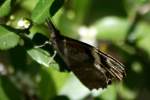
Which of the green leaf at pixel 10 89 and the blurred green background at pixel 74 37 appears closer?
the blurred green background at pixel 74 37

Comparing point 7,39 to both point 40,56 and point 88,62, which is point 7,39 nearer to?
point 40,56

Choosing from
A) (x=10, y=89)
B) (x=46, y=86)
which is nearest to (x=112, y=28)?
(x=46, y=86)

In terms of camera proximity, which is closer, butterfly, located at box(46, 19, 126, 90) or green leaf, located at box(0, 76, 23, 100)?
butterfly, located at box(46, 19, 126, 90)

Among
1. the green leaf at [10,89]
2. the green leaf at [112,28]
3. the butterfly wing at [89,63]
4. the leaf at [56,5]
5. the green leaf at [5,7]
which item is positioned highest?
the leaf at [56,5]

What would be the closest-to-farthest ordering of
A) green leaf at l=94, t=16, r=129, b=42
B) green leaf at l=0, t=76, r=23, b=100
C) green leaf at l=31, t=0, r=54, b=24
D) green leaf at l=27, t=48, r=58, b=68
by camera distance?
green leaf at l=31, t=0, r=54, b=24
green leaf at l=27, t=48, r=58, b=68
green leaf at l=0, t=76, r=23, b=100
green leaf at l=94, t=16, r=129, b=42

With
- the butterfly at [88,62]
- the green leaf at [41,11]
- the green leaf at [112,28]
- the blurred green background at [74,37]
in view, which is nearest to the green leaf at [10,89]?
the blurred green background at [74,37]

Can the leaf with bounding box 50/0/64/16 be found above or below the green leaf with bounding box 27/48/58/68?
above

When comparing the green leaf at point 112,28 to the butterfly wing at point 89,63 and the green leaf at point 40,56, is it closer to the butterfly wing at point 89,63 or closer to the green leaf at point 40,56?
the butterfly wing at point 89,63

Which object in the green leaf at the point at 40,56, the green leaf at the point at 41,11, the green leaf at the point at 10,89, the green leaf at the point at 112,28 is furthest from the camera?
the green leaf at the point at 112,28

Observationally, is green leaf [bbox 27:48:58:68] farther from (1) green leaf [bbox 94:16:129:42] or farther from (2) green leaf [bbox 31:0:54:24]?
(1) green leaf [bbox 94:16:129:42]

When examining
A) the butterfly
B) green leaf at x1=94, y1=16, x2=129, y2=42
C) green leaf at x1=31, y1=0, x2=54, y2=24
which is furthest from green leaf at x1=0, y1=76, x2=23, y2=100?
green leaf at x1=94, y1=16, x2=129, y2=42
